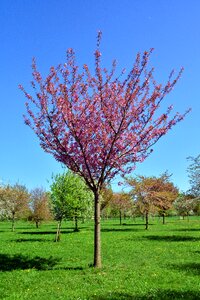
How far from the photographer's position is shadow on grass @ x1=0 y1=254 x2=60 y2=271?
1880 cm

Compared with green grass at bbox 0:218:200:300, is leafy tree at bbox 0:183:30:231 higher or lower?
higher

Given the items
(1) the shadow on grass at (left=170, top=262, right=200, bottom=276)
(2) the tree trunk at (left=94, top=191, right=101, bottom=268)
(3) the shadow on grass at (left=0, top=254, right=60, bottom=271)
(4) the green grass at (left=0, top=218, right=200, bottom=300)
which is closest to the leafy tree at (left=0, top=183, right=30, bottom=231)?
(4) the green grass at (left=0, top=218, right=200, bottom=300)

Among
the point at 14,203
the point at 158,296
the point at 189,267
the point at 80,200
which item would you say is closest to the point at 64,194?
the point at 80,200

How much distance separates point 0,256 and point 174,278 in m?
12.0

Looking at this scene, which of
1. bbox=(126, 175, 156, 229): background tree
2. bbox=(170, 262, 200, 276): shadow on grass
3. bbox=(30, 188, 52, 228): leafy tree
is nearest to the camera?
bbox=(170, 262, 200, 276): shadow on grass

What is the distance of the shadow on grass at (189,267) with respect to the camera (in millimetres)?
16703

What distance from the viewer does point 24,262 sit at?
20547 millimetres

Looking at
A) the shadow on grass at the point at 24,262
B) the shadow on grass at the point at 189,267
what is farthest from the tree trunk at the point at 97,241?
the shadow on grass at the point at 189,267

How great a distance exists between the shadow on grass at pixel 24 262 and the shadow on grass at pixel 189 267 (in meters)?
6.11

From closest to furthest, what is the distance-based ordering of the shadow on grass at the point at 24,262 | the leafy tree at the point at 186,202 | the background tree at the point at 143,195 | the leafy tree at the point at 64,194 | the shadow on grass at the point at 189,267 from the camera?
the shadow on grass at the point at 189,267
the shadow on grass at the point at 24,262
the leafy tree at the point at 186,202
the leafy tree at the point at 64,194
the background tree at the point at 143,195

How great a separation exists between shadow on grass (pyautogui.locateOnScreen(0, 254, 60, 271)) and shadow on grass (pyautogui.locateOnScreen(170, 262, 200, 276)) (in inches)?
240

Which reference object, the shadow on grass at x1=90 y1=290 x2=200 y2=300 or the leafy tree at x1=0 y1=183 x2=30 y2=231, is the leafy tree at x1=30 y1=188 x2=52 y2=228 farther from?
the shadow on grass at x1=90 y1=290 x2=200 y2=300

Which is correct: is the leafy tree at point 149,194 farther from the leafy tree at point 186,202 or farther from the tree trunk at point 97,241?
the tree trunk at point 97,241

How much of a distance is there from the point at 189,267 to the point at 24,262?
8804 mm
